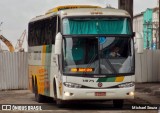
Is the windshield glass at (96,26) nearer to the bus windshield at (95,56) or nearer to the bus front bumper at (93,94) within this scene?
the bus windshield at (95,56)

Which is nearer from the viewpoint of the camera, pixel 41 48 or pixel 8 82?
pixel 41 48

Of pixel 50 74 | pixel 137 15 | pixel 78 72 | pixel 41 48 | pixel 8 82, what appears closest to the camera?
pixel 78 72

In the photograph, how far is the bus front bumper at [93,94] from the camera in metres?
18.9

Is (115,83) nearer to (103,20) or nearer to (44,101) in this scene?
(103,20)

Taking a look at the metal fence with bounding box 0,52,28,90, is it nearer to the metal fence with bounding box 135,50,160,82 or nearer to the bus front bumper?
the metal fence with bounding box 135,50,160,82

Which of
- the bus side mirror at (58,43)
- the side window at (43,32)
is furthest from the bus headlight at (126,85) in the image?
the side window at (43,32)

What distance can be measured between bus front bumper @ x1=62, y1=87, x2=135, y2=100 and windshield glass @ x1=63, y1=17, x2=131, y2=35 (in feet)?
6.22

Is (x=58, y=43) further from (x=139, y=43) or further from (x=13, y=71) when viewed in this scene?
(x=13, y=71)

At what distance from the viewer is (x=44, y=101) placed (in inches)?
974

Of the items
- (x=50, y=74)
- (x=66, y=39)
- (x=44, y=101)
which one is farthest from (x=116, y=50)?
(x=44, y=101)

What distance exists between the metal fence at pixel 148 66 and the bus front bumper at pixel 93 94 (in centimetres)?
1885

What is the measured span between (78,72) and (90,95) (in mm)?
837

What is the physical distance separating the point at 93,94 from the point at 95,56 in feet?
4.04

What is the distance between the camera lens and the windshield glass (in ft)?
63.5
